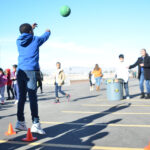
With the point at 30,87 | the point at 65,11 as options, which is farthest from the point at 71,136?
the point at 65,11

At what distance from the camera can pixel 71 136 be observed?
4840 mm

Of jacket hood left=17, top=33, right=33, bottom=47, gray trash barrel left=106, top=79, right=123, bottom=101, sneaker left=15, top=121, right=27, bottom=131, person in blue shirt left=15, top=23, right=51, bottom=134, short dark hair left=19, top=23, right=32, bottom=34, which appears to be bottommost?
sneaker left=15, top=121, right=27, bottom=131

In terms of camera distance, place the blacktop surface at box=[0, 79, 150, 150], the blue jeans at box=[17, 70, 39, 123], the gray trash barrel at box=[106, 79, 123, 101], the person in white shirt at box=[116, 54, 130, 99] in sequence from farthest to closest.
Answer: the person in white shirt at box=[116, 54, 130, 99], the gray trash barrel at box=[106, 79, 123, 101], the blue jeans at box=[17, 70, 39, 123], the blacktop surface at box=[0, 79, 150, 150]

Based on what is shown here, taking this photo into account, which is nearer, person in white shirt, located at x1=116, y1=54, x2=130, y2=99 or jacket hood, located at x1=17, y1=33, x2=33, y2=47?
jacket hood, located at x1=17, y1=33, x2=33, y2=47

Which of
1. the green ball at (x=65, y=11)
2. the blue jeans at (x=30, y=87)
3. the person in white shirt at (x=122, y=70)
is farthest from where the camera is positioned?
the person in white shirt at (x=122, y=70)

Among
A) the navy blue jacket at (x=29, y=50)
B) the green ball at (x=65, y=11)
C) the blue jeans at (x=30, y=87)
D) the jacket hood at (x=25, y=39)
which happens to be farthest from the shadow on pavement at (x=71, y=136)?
the green ball at (x=65, y=11)

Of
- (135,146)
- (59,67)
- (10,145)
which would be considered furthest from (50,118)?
(59,67)

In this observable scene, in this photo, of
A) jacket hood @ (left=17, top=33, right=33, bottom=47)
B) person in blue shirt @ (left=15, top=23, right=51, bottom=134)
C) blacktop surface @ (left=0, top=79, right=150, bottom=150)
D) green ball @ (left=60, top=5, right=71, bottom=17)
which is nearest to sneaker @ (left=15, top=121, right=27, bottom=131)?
blacktop surface @ (left=0, top=79, right=150, bottom=150)

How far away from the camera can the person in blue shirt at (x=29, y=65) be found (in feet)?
16.4

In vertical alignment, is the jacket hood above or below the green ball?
below

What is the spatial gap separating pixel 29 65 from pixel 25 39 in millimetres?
525

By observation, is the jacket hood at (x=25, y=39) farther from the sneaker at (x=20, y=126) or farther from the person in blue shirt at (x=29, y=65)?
the sneaker at (x=20, y=126)

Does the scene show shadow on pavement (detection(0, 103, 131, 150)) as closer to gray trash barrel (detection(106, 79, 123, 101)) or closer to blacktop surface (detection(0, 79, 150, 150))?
blacktop surface (detection(0, 79, 150, 150))

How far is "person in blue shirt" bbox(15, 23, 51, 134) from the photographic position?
501 centimetres
